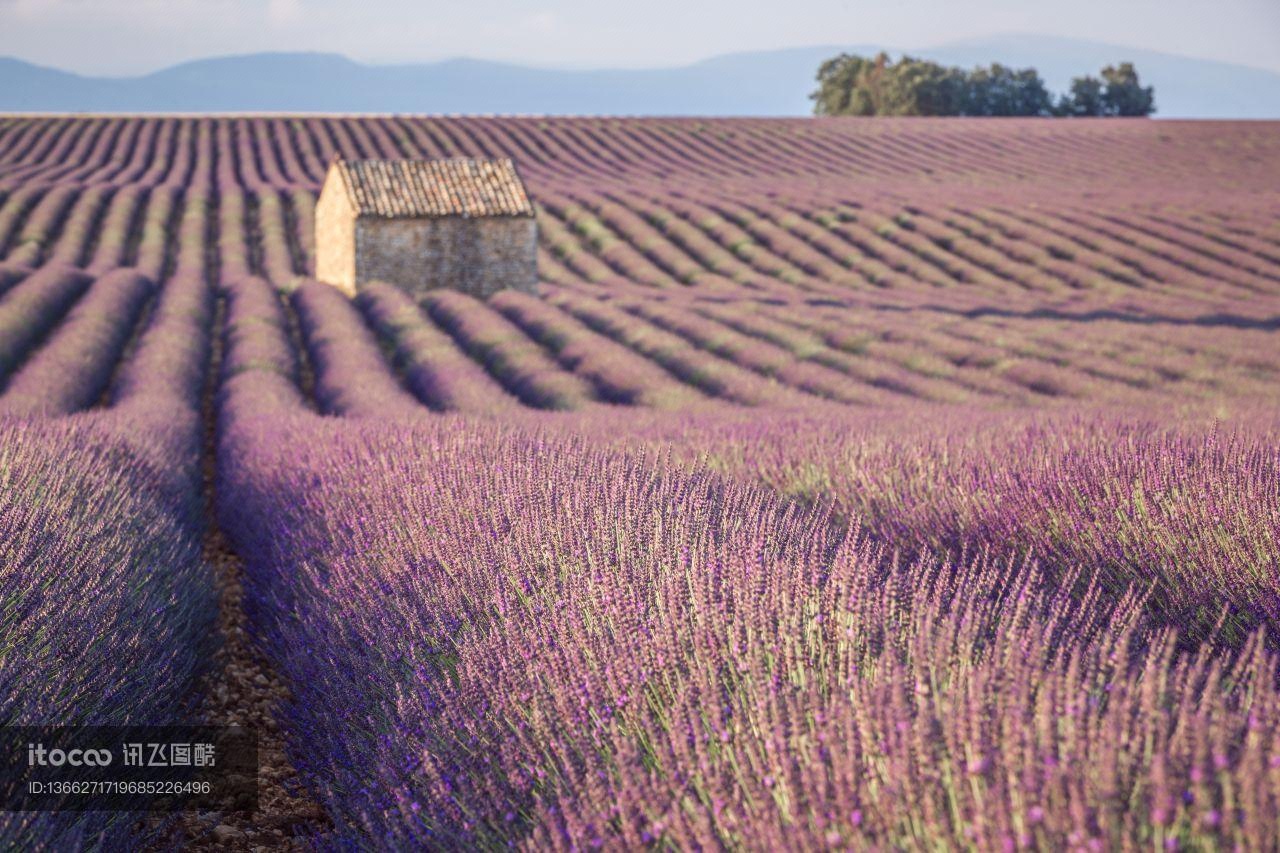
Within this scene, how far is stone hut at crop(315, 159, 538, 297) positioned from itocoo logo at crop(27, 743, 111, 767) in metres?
19.1

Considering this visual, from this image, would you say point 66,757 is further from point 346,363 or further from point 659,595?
point 346,363

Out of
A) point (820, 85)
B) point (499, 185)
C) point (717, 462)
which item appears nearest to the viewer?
point (717, 462)

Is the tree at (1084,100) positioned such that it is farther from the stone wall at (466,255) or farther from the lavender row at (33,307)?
the lavender row at (33,307)

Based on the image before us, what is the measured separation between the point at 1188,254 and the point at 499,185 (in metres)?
16.0

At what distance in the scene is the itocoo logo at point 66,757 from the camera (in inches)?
99.0

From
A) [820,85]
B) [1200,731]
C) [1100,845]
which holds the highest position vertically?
[820,85]

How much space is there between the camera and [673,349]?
13.9m

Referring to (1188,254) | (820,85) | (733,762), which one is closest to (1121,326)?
(1188,254)

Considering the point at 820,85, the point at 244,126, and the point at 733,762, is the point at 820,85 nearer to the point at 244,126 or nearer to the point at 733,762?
the point at 244,126

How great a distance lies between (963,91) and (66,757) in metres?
67.1

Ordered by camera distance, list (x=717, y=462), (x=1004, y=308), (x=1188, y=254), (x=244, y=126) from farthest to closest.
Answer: (x=244, y=126)
(x=1188, y=254)
(x=1004, y=308)
(x=717, y=462)

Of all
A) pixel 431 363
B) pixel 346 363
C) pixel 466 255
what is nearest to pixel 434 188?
pixel 466 255

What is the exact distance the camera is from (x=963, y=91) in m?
63.8

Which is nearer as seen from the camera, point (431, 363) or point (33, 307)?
point (431, 363)
